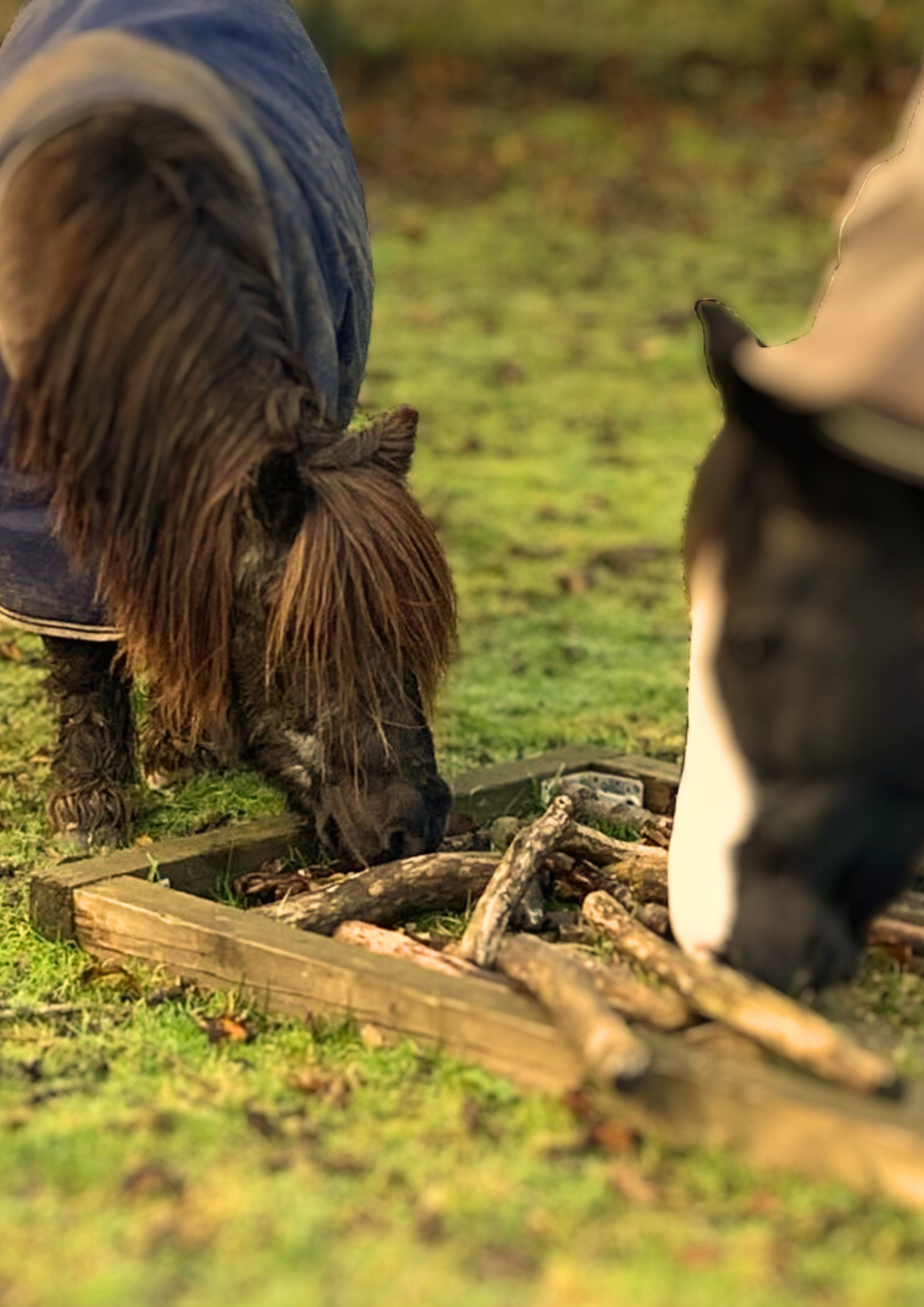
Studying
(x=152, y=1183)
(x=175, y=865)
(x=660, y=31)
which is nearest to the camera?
(x=152, y=1183)

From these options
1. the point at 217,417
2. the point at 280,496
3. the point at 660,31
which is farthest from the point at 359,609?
the point at 660,31

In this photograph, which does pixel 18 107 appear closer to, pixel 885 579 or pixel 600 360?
pixel 885 579

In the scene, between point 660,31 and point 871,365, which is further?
point 660,31

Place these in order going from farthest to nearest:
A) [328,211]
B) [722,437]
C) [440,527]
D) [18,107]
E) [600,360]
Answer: [600,360]
[440,527]
[328,211]
[18,107]
[722,437]

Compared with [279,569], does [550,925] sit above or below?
below

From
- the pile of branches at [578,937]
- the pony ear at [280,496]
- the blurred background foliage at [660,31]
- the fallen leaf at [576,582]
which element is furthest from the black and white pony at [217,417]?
the blurred background foliage at [660,31]

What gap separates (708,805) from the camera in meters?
2.95

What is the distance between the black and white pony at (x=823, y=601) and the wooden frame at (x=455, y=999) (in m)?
0.24

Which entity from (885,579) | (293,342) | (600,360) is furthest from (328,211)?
(600,360)

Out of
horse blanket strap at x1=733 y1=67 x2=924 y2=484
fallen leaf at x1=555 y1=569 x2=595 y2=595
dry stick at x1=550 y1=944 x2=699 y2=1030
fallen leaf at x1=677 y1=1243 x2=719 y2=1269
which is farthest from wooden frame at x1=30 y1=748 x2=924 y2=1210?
fallen leaf at x1=555 y1=569 x2=595 y2=595

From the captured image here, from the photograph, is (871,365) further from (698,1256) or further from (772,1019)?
(698,1256)

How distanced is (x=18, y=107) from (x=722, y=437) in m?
1.51

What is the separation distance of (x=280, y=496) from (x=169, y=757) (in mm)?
1437

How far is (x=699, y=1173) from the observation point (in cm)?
269
